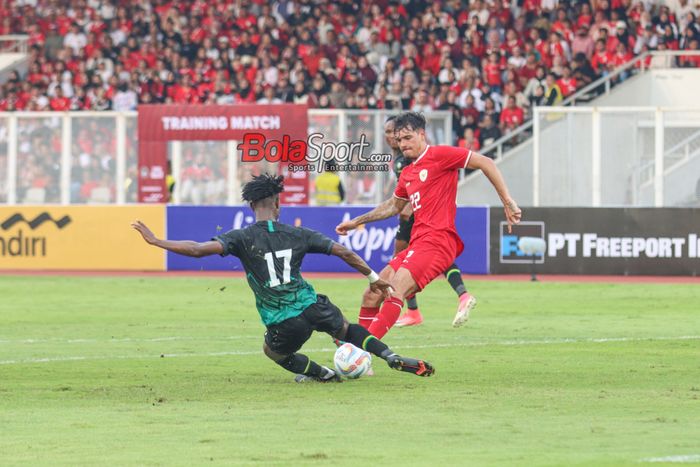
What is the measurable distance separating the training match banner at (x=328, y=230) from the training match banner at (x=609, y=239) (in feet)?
2.09

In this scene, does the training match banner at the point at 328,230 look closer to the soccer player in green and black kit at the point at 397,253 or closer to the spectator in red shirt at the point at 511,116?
the spectator in red shirt at the point at 511,116

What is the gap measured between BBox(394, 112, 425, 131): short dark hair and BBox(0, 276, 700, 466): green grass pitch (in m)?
2.05

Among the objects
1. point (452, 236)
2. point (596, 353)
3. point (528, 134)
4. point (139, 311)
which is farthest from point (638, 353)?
point (528, 134)

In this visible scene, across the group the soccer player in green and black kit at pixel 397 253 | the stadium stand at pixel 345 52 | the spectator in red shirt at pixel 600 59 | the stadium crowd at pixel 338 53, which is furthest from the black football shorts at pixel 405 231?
the spectator in red shirt at pixel 600 59

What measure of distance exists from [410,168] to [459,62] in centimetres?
2117

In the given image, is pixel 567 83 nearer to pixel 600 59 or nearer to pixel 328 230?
pixel 600 59

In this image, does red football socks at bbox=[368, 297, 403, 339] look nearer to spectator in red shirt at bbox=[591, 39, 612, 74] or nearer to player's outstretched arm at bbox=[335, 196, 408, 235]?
player's outstretched arm at bbox=[335, 196, 408, 235]

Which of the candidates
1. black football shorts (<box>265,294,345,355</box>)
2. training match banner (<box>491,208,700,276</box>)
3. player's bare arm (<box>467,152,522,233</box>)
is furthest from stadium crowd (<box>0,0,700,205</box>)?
black football shorts (<box>265,294,345,355</box>)

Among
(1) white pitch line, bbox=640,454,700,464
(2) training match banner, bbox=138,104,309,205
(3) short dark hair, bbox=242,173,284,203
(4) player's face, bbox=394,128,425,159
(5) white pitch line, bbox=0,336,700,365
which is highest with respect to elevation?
(2) training match banner, bbox=138,104,309,205

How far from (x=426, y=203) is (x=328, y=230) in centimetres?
1455

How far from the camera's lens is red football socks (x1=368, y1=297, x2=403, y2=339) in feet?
37.5

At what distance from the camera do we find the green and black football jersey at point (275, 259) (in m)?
10.7

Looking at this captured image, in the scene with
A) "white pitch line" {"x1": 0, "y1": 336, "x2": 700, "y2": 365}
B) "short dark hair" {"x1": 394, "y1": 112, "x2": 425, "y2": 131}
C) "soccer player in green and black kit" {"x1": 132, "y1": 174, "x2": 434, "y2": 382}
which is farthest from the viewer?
"white pitch line" {"x1": 0, "y1": 336, "x2": 700, "y2": 365}

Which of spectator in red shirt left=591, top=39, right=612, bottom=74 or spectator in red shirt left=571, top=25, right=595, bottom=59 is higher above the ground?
spectator in red shirt left=571, top=25, right=595, bottom=59
